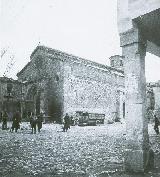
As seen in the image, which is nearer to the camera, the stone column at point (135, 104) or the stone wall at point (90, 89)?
the stone column at point (135, 104)

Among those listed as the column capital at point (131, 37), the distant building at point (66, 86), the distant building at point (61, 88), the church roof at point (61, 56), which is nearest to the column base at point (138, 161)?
the column capital at point (131, 37)

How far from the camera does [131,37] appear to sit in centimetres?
693

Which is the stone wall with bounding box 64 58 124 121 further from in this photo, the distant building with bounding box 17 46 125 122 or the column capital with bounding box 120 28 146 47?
the column capital with bounding box 120 28 146 47

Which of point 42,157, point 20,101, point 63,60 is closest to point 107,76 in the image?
point 63,60

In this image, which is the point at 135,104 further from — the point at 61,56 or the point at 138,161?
the point at 61,56

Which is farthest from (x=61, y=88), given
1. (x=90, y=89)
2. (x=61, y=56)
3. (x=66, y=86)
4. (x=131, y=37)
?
(x=131, y=37)

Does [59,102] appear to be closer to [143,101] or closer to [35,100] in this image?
[35,100]

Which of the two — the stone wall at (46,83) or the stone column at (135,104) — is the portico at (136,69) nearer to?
the stone column at (135,104)

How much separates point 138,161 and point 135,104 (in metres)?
1.38

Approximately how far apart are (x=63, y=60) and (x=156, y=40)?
28.7m

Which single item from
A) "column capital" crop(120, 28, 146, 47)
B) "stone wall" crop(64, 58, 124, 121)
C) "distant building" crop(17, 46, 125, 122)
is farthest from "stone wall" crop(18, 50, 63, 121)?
"column capital" crop(120, 28, 146, 47)

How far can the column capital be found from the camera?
271 inches

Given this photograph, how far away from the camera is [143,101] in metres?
6.74

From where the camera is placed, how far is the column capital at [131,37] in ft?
22.6
